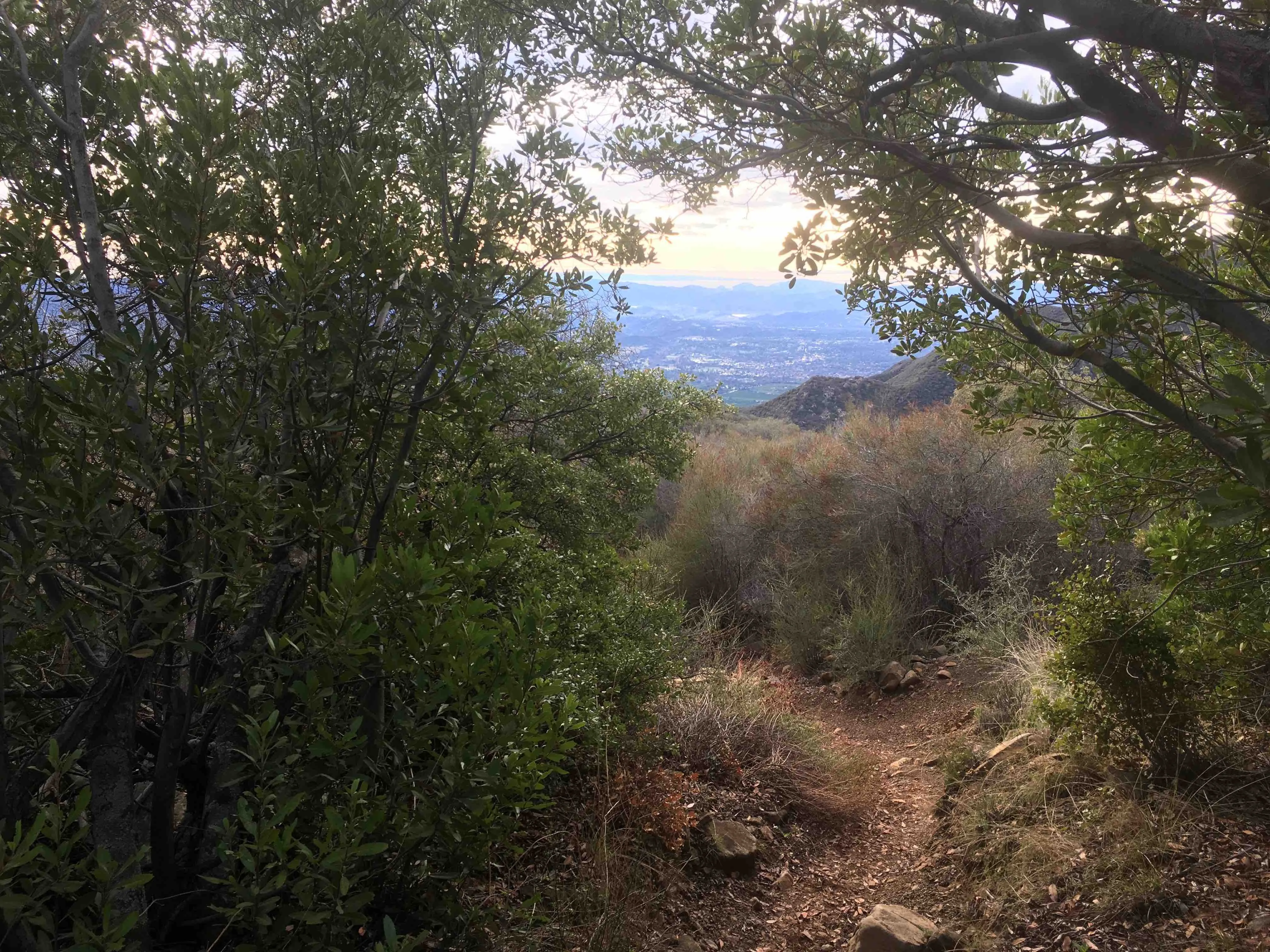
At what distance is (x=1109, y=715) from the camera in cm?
436

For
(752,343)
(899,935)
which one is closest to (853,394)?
(899,935)

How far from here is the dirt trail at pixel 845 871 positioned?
4.14 m

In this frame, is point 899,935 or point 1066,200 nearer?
point 1066,200

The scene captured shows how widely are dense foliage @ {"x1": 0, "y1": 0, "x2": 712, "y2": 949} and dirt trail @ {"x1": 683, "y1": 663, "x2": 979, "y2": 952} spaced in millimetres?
2472

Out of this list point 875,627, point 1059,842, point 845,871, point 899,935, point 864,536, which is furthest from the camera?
point 864,536

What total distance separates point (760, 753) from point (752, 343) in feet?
167

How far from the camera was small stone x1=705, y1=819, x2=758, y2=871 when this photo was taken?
179 inches

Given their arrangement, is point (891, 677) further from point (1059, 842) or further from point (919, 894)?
point (1059, 842)

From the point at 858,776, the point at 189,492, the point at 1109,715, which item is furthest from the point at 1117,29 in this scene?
the point at 858,776

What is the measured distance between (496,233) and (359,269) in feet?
2.04

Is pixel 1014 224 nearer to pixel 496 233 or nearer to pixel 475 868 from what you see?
pixel 496 233

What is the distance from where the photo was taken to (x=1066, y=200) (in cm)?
267

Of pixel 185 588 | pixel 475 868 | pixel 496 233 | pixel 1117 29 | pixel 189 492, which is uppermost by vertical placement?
pixel 1117 29

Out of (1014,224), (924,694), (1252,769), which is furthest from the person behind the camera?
(924,694)
